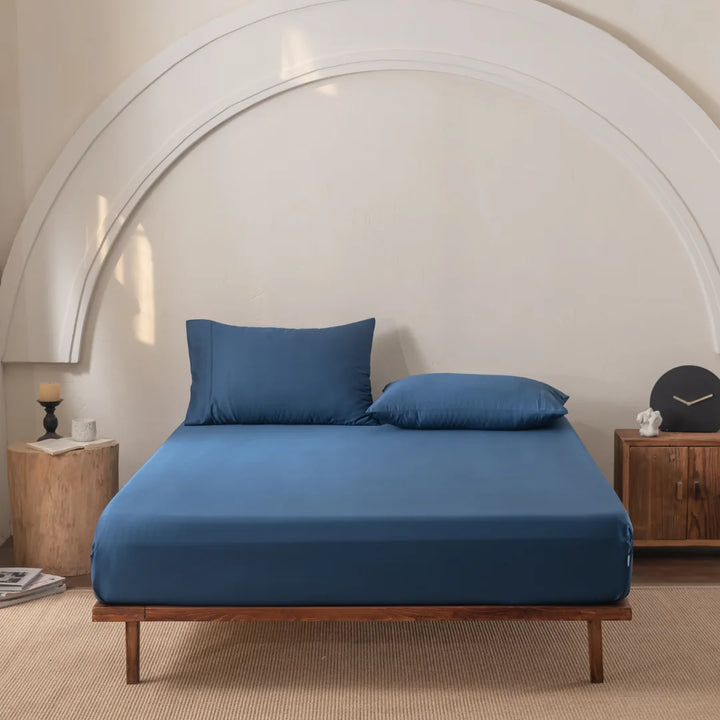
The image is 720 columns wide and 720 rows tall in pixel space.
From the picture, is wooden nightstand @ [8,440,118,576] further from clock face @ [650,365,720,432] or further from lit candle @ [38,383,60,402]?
clock face @ [650,365,720,432]

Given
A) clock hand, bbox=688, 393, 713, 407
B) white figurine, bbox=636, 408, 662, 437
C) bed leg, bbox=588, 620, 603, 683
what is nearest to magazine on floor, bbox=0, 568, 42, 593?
bed leg, bbox=588, 620, 603, 683

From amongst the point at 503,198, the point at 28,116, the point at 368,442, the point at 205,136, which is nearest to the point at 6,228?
the point at 28,116

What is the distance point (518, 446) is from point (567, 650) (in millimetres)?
743

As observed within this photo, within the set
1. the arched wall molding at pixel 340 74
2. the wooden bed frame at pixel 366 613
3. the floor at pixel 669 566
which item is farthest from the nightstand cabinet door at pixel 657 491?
the wooden bed frame at pixel 366 613

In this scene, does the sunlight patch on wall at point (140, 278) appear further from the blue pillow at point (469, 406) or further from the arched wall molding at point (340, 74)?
the blue pillow at point (469, 406)

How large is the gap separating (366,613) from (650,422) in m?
1.72

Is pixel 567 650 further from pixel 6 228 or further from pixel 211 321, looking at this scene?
pixel 6 228

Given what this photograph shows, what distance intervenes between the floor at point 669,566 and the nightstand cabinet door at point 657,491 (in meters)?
0.11

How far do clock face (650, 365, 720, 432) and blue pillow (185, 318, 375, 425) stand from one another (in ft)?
4.04

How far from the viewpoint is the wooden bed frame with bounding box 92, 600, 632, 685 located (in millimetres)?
2611

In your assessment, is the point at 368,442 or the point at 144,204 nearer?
the point at 368,442

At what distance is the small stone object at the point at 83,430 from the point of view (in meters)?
3.77

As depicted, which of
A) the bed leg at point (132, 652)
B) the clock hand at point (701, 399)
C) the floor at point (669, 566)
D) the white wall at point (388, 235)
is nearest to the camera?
the bed leg at point (132, 652)

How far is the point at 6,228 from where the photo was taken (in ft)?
13.6
